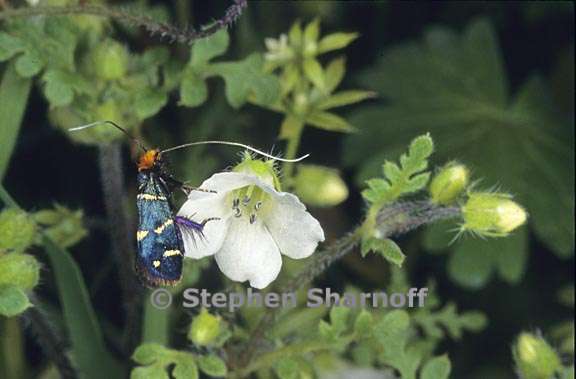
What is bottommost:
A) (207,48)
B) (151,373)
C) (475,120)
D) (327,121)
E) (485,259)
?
(151,373)

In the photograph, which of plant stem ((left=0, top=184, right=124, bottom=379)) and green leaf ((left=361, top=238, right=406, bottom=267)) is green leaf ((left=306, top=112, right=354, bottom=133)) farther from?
plant stem ((left=0, top=184, right=124, bottom=379))

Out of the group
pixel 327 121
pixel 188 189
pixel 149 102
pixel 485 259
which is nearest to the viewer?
pixel 188 189

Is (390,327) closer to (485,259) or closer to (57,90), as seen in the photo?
(485,259)

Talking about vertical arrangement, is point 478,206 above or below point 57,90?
below

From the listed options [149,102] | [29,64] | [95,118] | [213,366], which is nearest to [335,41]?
[149,102]

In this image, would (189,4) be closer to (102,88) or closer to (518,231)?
(102,88)

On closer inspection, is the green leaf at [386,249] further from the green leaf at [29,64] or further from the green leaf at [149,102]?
the green leaf at [29,64]

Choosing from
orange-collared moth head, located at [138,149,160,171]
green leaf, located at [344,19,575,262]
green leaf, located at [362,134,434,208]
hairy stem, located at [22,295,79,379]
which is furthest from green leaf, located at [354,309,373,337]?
green leaf, located at [344,19,575,262]

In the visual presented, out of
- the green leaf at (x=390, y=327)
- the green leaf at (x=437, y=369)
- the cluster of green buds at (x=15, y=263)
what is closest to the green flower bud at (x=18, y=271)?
the cluster of green buds at (x=15, y=263)
